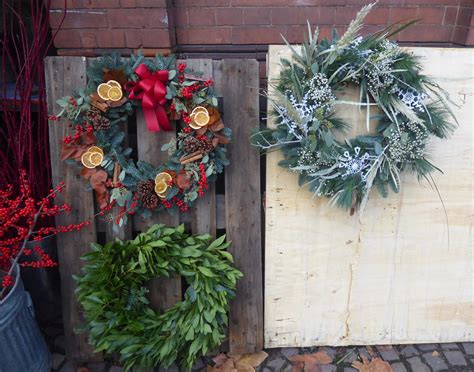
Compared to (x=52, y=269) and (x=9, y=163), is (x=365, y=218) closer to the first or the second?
(x=52, y=269)

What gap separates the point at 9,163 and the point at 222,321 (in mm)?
1497

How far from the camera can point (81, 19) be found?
259 cm

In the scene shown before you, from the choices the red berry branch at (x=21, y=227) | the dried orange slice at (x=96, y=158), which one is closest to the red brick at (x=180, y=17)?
the dried orange slice at (x=96, y=158)

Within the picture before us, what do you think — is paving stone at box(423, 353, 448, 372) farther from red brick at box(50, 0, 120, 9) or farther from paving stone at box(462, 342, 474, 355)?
red brick at box(50, 0, 120, 9)

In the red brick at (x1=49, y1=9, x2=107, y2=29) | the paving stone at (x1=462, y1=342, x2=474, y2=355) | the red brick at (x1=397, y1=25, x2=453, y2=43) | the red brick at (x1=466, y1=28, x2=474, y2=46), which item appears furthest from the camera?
the red brick at (x1=397, y1=25, x2=453, y2=43)

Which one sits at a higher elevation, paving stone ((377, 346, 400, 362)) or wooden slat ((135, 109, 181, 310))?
wooden slat ((135, 109, 181, 310))

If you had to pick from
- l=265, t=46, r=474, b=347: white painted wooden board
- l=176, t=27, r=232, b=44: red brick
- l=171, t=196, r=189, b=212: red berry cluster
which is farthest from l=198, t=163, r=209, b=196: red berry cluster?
l=176, t=27, r=232, b=44: red brick

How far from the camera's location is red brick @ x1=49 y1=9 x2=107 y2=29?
2.57 metres

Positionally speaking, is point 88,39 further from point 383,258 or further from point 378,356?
point 378,356

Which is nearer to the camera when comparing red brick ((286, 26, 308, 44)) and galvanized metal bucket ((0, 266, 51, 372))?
galvanized metal bucket ((0, 266, 51, 372))

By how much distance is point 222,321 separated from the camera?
2203mm

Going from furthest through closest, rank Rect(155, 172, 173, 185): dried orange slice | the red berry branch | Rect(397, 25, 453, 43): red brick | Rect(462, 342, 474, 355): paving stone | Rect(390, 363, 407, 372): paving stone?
Rect(397, 25, 453, 43): red brick < Rect(462, 342, 474, 355): paving stone < Rect(390, 363, 407, 372): paving stone < Rect(155, 172, 173, 185): dried orange slice < the red berry branch

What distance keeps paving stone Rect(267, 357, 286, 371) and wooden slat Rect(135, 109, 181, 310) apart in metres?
0.57

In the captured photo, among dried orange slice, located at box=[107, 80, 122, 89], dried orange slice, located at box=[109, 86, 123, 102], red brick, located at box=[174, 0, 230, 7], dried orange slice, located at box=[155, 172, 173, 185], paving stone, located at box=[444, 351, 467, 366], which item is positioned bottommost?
paving stone, located at box=[444, 351, 467, 366]
